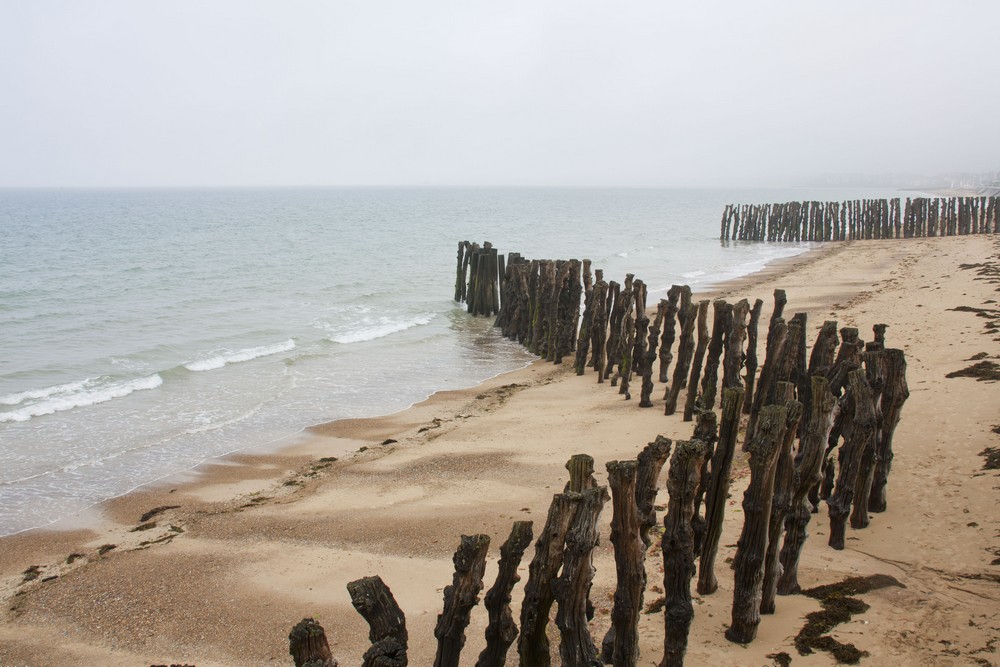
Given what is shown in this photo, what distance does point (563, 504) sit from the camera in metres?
4.20

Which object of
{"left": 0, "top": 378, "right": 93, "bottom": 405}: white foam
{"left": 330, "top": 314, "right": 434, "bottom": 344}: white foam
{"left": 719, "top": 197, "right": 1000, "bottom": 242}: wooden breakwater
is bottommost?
{"left": 0, "top": 378, "right": 93, "bottom": 405}: white foam

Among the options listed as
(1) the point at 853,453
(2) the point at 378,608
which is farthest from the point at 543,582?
(1) the point at 853,453

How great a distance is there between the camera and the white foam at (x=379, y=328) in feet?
65.1

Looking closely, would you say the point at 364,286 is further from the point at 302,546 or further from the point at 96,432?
the point at 302,546

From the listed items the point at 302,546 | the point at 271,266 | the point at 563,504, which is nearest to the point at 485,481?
the point at 302,546

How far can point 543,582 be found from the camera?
431cm

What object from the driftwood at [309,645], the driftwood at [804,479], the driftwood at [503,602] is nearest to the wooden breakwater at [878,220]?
the driftwood at [804,479]

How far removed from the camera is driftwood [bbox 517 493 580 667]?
4.21 metres

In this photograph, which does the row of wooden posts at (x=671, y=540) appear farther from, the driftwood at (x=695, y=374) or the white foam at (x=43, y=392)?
the white foam at (x=43, y=392)

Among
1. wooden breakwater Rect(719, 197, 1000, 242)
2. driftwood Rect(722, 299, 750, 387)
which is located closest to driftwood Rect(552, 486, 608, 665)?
driftwood Rect(722, 299, 750, 387)

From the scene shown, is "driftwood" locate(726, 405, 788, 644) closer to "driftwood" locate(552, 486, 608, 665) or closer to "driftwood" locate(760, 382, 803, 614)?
"driftwood" locate(760, 382, 803, 614)

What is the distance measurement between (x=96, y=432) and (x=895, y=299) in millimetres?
16058

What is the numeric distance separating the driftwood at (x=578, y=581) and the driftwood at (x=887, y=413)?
3271mm

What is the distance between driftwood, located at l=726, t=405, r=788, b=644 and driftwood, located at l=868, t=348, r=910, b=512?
213 centimetres
